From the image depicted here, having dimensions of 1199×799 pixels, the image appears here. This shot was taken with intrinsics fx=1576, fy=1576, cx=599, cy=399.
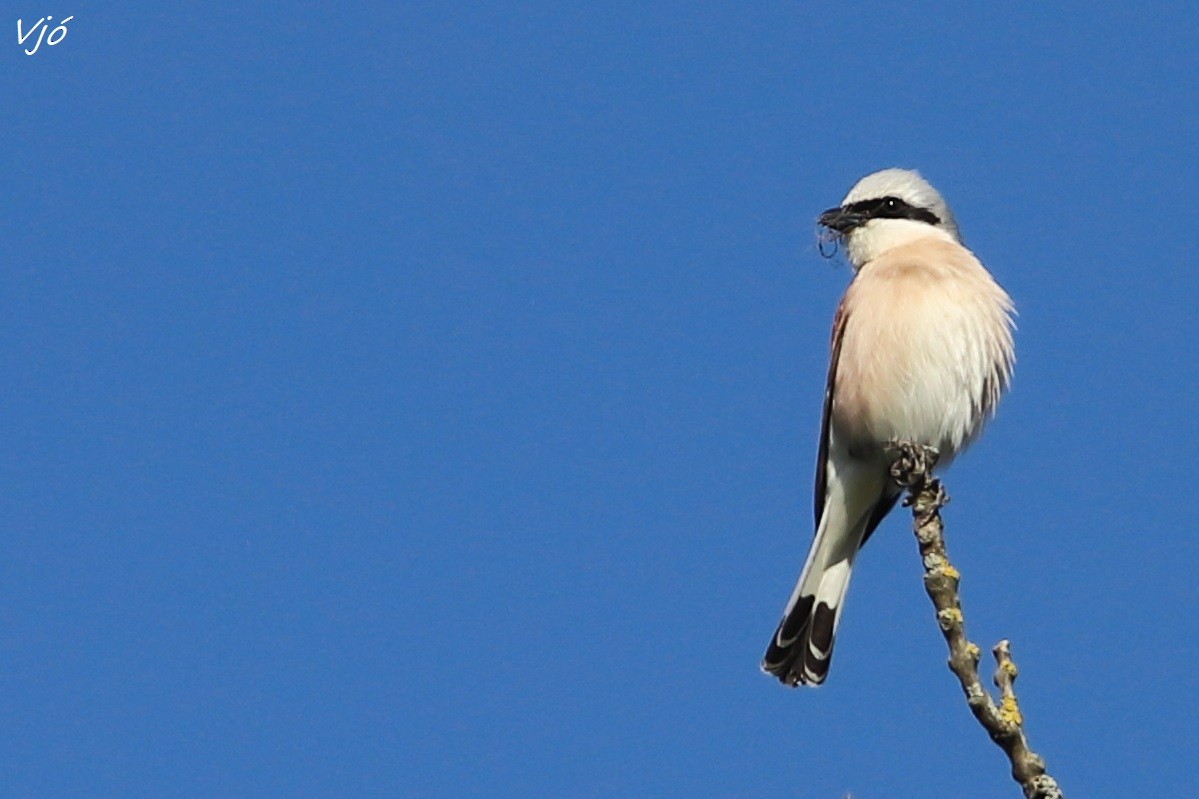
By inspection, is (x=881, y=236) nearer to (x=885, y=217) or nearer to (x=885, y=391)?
(x=885, y=217)

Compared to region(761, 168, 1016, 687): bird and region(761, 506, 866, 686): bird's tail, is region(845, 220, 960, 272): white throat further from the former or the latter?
region(761, 506, 866, 686): bird's tail

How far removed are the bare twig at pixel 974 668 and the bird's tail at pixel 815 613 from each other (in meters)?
1.44

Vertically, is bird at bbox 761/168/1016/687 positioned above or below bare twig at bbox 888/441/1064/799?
above

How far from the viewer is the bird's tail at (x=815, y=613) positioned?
512cm

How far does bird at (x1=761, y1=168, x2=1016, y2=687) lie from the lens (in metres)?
5.11

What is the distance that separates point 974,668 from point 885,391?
238 cm

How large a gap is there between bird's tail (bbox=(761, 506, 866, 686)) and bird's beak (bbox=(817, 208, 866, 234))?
1092 mm

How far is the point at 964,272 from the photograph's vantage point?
533cm

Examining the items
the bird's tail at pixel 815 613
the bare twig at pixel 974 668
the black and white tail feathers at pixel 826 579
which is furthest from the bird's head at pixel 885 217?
the bare twig at pixel 974 668

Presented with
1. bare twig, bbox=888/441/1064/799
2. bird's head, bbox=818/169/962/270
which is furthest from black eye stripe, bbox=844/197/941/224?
bare twig, bbox=888/441/1064/799

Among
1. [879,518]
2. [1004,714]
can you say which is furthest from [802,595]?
[1004,714]

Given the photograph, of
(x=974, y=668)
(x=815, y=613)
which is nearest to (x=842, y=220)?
(x=815, y=613)

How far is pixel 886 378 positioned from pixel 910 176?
43.8 inches

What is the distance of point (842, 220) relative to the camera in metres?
5.79
